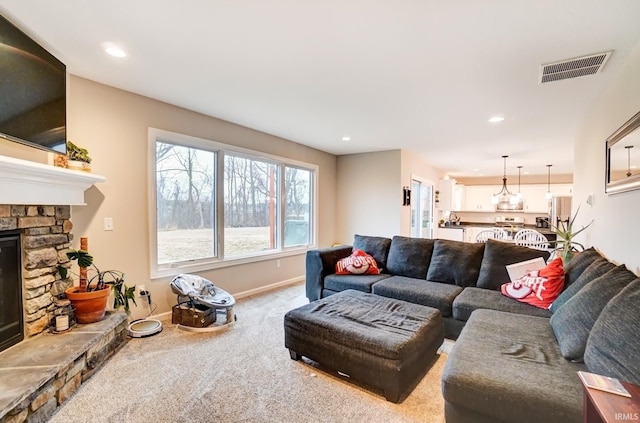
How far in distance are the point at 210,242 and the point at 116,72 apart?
209 centimetres

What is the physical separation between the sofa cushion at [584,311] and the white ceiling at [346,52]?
1511mm

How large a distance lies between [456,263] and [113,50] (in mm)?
3695

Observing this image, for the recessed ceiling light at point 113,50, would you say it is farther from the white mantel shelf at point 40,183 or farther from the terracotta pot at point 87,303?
the terracotta pot at point 87,303

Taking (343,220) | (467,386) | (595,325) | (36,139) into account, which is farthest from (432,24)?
(343,220)

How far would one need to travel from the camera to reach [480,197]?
389 inches

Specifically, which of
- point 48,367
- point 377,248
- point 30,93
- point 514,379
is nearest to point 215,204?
point 30,93

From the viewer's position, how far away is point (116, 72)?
2.60 meters

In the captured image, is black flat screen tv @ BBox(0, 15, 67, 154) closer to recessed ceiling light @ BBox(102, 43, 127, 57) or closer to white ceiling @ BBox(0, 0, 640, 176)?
white ceiling @ BBox(0, 0, 640, 176)

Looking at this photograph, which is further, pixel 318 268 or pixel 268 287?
pixel 268 287

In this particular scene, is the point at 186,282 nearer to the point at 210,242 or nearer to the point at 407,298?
the point at 210,242

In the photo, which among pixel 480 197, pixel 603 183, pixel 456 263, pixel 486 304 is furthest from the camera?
pixel 480 197

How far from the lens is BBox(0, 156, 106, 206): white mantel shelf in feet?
6.07

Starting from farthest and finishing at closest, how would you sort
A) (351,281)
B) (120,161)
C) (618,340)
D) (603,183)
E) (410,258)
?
(410,258) → (351,281) → (120,161) → (603,183) → (618,340)

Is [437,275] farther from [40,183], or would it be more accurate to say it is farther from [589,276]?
[40,183]
